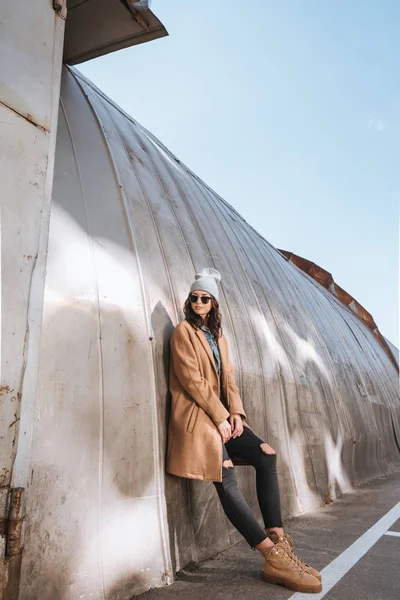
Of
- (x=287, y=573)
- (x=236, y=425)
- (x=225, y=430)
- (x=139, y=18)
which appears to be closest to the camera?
(x=287, y=573)

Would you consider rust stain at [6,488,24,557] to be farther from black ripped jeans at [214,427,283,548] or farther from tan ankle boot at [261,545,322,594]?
tan ankle boot at [261,545,322,594]

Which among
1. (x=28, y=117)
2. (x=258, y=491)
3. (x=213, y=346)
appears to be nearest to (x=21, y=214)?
(x=28, y=117)

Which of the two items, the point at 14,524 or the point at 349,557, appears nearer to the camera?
the point at 14,524

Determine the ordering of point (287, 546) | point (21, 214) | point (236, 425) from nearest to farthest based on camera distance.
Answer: point (21, 214) → point (287, 546) → point (236, 425)

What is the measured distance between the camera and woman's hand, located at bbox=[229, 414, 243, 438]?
311 cm

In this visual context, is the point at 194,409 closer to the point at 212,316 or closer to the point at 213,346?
the point at 213,346

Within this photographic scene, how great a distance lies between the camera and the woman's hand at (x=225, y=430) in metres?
2.95

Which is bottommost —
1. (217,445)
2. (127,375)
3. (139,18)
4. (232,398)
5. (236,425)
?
(217,445)

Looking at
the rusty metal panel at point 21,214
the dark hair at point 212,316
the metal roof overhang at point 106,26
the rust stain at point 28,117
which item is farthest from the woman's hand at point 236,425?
the metal roof overhang at point 106,26

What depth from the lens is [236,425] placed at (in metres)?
3.14

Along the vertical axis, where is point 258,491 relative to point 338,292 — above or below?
below

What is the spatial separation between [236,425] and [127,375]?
83 cm

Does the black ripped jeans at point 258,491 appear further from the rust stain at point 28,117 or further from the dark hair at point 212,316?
the rust stain at point 28,117

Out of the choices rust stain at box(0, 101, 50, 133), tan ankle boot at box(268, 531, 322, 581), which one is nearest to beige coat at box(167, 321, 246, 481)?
tan ankle boot at box(268, 531, 322, 581)
